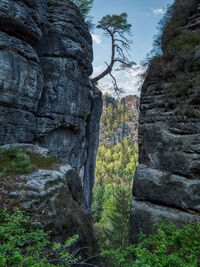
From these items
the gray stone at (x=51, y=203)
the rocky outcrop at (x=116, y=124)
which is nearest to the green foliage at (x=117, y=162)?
the rocky outcrop at (x=116, y=124)

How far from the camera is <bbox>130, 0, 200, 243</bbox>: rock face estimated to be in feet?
17.3

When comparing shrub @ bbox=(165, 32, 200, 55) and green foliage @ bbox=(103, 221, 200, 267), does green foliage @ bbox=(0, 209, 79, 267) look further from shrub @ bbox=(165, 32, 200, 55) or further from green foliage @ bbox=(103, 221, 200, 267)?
shrub @ bbox=(165, 32, 200, 55)

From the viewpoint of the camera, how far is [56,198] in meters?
4.99

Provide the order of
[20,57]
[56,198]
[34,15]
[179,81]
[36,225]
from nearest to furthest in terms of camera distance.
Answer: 1. [36,225]
2. [56,198]
3. [179,81]
4. [20,57]
5. [34,15]

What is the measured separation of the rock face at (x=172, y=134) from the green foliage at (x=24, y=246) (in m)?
3.44

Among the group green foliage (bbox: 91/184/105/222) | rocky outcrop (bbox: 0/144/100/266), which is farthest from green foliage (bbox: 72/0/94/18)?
green foliage (bbox: 91/184/105/222)

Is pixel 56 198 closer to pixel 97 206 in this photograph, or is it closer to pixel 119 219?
pixel 119 219

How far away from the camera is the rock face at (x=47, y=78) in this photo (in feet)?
32.0

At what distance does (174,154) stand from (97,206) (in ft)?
104

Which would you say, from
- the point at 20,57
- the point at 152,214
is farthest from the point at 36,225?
the point at 20,57

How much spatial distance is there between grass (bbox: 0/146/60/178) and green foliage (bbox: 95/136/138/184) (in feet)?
191

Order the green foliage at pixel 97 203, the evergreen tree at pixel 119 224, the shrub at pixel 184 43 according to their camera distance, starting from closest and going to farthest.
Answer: the shrub at pixel 184 43, the evergreen tree at pixel 119 224, the green foliage at pixel 97 203

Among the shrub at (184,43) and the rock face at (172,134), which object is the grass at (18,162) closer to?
the rock face at (172,134)

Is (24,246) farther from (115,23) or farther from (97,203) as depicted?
(97,203)
